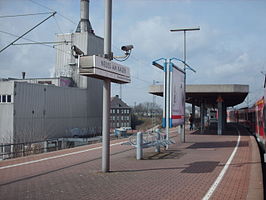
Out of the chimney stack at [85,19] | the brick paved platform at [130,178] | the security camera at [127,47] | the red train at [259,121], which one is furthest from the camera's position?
the chimney stack at [85,19]

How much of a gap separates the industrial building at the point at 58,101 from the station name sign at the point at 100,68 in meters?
22.3

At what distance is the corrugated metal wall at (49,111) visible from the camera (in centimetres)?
3709

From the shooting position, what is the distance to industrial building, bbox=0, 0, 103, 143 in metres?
36.4

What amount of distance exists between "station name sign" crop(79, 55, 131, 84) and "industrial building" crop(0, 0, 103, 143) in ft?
73.1

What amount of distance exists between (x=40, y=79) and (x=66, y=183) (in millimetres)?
43883

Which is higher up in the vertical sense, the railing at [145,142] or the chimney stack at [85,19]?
the chimney stack at [85,19]

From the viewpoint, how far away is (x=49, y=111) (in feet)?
136

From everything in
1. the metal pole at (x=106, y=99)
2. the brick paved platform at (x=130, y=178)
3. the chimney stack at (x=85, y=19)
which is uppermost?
the chimney stack at (x=85, y=19)

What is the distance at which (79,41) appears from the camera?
1900 inches

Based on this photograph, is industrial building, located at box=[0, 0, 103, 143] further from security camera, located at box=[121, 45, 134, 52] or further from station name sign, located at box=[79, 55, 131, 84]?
station name sign, located at box=[79, 55, 131, 84]

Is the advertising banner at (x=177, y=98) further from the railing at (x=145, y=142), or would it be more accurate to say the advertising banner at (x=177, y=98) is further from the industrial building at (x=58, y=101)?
the industrial building at (x=58, y=101)

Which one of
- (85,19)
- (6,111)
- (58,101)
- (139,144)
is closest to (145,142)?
(139,144)

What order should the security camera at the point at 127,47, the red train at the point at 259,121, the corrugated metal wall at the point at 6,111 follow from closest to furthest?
1. the security camera at the point at 127,47
2. the red train at the point at 259,121
3. the corrugated metal wall at the point at 6,111

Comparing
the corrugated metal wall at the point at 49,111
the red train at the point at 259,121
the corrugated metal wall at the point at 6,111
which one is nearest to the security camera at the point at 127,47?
the red train at the point at 259,121
